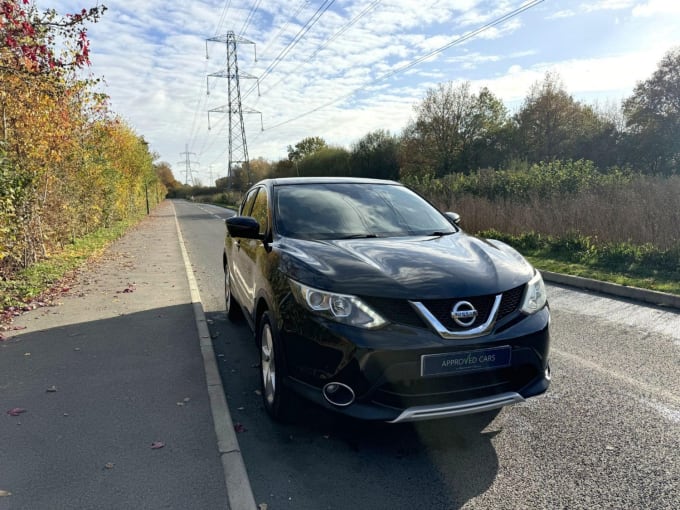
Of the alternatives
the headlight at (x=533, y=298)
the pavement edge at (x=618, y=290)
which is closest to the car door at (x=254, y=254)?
the headlight at (x=533, y=298)

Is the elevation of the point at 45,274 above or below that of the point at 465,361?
below

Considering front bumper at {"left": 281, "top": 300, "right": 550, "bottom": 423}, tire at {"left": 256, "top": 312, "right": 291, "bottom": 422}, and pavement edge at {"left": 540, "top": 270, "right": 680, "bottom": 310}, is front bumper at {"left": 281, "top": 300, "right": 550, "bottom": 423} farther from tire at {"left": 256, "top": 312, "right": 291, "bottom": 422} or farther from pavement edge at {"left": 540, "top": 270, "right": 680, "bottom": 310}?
pavement edge at {"left": 540, "top": 270, "right": 680, "bottom": 310}

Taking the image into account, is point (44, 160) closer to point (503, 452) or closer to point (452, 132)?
point (503, 452)

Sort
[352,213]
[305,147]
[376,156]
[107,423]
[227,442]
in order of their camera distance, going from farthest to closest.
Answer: [305,147]
[376,156]
[352,213]
[107,423]
[227,442]

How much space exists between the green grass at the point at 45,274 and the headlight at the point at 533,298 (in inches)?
276

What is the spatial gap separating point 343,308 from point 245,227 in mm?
1546

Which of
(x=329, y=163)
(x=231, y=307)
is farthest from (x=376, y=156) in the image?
(x=231, y=307)

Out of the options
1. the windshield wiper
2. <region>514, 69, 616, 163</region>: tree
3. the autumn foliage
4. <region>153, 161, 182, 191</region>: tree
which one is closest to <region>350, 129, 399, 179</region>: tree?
<region>514, 69, 616, 163</region>: tree

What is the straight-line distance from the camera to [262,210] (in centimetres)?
480

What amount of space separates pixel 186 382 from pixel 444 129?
152 feet

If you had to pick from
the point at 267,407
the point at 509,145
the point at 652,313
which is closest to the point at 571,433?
the point at 267,407

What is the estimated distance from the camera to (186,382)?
172 inches

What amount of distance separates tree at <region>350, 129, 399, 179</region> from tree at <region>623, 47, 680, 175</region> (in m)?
21.7

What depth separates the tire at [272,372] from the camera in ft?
10.9
